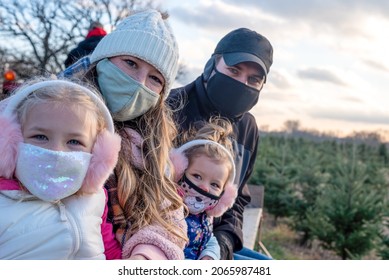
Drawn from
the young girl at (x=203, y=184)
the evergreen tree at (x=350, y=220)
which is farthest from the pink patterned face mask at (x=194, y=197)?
the evergreen tree at (x=350, y=220)

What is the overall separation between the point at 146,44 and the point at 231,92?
361 mm

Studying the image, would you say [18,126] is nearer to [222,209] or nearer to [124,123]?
[124,123]

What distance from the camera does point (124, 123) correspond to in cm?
99

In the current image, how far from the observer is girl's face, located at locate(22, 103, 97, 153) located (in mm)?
745

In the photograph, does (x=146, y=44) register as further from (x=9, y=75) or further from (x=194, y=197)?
(x=9, y=75)

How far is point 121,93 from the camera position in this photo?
0.91 metres

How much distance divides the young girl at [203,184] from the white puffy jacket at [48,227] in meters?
0.30

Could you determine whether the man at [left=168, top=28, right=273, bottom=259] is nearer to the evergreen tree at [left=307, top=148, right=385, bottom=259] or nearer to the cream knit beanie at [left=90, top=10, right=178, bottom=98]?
the cream knit beanie at [left=90, top=10, right=178, bottom=98]

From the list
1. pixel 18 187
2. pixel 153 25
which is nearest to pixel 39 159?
pixel 18 187

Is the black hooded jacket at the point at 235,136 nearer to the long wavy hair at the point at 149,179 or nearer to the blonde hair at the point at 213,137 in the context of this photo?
the blonde hair at the point at 213,137

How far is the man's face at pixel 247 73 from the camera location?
1.23 m

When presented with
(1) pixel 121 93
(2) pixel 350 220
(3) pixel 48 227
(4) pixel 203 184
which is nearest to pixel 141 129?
(1) pixel 121 93

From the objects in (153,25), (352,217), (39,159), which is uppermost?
(153,25)
